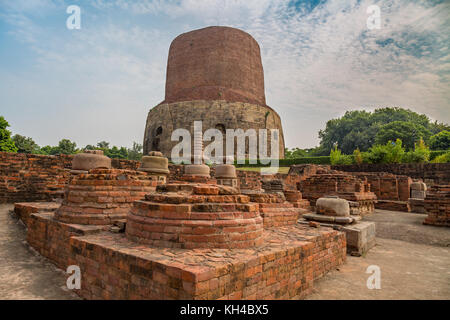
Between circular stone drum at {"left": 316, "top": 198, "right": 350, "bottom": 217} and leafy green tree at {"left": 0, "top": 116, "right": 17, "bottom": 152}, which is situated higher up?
leafy green tree at {"left": 0, "top": 116, "right": 17, "bottom": 152}

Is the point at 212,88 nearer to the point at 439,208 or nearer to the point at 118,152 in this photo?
the point at 439,208

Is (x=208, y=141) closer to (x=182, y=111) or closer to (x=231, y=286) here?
(x=182, y=111)

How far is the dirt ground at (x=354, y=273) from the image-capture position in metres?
2.51

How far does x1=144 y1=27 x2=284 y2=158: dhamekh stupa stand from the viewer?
1969cm

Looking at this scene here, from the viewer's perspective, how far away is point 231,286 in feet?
5.89

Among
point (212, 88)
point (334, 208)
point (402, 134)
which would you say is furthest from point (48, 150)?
point (402, 134)

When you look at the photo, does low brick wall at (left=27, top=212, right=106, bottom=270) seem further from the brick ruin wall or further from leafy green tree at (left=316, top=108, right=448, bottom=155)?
leafy green tree at (left=316, top=108, right=448, bottom=155)

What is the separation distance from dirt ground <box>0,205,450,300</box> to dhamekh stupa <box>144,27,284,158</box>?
1557 centimetres

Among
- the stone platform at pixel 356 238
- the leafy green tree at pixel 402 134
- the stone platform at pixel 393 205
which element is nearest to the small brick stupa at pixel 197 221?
the stone platform at pixel 356 238

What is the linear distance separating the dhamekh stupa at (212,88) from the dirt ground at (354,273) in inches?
613

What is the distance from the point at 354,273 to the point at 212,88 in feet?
62.5

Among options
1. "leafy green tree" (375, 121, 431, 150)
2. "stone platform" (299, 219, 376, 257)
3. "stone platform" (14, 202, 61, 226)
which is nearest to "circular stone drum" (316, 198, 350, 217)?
"stone platform" (299, 219, 376, 257)
